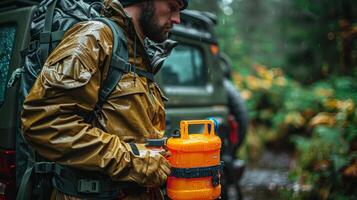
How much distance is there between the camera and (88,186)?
218cm

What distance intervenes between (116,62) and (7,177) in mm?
1365

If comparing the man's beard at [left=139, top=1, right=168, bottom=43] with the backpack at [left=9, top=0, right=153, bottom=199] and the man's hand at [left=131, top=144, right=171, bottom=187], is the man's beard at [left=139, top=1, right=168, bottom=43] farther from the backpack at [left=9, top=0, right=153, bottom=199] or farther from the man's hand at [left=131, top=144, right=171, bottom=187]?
the man's hand at [left=131, top=144, right=171, bottom=187]

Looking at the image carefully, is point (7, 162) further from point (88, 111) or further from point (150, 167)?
point (150, 167)

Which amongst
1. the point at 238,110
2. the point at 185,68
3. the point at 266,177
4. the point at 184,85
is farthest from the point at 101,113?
the point at 266,177

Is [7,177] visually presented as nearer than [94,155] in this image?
No

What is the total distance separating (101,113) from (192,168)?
60 cm

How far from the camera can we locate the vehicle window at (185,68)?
493cm

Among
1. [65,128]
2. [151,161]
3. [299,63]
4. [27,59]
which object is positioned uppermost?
[27,59]

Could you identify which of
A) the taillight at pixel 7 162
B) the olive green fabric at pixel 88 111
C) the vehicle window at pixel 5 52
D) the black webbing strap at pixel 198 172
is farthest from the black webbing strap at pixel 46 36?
the black webbing strap at pixel 198 172

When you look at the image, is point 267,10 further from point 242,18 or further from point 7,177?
point 7,177

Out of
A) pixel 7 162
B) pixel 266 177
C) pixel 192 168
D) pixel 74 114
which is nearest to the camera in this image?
pixel 74 114

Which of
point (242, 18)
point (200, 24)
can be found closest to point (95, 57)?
point (200, 24)

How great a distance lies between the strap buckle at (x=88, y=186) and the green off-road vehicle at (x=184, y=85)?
88cm

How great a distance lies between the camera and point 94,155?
2.00 metres
